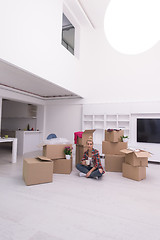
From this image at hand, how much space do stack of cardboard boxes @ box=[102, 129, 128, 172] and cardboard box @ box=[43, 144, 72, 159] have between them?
105 cm

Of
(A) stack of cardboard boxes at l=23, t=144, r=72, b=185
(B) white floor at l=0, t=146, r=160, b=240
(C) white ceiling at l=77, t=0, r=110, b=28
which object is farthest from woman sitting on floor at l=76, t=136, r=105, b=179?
(C) white ceiling at l=77, t=0, r=110, b=28

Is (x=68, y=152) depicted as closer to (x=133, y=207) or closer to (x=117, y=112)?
(x=133, y=207)

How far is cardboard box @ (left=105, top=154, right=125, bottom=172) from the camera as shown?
11.5 feet

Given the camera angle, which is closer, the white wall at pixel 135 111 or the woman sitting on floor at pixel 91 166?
the woman sitting on floor at pixel 91 166

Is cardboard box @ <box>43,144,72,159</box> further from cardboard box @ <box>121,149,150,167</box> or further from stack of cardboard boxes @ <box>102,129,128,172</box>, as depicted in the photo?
cardboard box @ <box>121,149,150,167</box>

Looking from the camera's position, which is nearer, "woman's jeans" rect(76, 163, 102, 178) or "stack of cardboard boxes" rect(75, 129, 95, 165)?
"woman's jeans" rect(76, 163, 102, 178)

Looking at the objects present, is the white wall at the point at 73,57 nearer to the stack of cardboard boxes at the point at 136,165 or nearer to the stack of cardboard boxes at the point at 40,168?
the stack of cardboard boxes at the point at 40,168

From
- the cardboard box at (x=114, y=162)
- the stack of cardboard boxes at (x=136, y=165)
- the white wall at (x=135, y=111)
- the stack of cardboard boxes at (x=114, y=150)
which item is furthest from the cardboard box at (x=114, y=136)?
A: the white wall at (x=135, y=111)

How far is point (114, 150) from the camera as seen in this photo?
3.67 m

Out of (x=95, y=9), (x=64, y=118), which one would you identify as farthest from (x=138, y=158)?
(x=95, y=9)

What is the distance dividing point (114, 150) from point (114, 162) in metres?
0.28

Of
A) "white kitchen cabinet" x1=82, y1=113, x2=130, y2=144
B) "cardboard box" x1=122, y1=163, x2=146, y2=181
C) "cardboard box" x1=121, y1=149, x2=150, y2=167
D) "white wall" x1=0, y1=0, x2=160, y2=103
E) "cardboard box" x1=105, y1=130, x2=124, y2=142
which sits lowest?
"cardboard box" x1=122, y1=163, x2=146, y2=181

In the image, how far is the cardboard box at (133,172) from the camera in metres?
2.85

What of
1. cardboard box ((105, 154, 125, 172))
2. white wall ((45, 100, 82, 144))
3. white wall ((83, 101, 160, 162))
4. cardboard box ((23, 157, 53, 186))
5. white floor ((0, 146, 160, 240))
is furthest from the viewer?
white wall ((45, 100, 82, 144))
